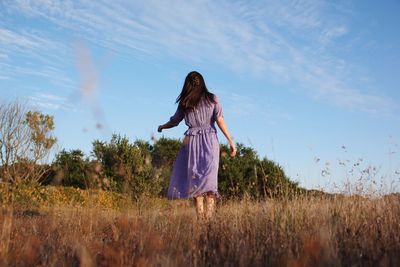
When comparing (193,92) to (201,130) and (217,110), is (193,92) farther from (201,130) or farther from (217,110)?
(201,130)

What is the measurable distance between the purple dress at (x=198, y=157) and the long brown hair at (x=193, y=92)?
0.06 meters

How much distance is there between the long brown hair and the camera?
635cm

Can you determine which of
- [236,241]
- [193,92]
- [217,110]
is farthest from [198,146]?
[236,241]

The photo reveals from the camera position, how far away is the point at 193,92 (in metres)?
6.37

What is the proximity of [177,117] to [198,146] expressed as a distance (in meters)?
0.59

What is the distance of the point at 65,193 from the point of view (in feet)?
55.9

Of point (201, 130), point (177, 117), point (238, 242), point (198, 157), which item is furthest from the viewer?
point (177, 117)

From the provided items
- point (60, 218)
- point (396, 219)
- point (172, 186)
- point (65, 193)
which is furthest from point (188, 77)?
point (65, 193)

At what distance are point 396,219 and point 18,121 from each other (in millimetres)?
18768

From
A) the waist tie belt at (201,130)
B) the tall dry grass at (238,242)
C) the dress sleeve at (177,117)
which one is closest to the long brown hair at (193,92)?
the dress sleeve at (177,117)

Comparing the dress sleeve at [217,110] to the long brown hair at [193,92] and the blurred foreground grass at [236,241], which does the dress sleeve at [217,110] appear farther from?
the blurred foreground grass at [236,241]

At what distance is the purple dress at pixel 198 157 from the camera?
610cm

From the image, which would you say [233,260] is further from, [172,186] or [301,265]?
[172,186]

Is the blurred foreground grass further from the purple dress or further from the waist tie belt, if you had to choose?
the waist tie belt
